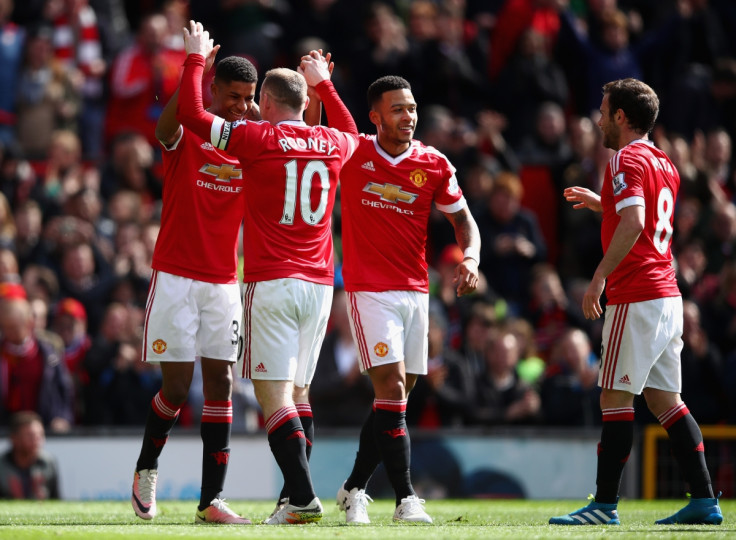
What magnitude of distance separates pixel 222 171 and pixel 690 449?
346cm

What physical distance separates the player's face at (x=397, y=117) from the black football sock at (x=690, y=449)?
97.6 inches

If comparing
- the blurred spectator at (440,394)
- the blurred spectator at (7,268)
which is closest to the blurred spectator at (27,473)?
the blurred spectator at (7,268)

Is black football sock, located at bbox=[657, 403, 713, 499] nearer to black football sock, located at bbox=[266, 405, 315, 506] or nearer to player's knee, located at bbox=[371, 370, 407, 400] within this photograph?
player's knee, located at bbox=[371, 370, 407, 400]

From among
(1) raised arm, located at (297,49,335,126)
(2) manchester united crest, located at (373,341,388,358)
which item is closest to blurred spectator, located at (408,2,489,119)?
(1) raised arm, located at (297,49,335,126)

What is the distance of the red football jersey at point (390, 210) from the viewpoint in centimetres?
822

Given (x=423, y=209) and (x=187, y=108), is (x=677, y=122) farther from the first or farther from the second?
(x=187, y=108)

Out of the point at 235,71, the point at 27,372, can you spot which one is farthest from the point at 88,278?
the point at 235,71

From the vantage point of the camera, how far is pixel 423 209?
27.5 feet

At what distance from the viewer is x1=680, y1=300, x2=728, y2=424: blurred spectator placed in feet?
41.6

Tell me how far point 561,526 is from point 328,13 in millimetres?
11509

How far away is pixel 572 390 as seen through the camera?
41.6 ft

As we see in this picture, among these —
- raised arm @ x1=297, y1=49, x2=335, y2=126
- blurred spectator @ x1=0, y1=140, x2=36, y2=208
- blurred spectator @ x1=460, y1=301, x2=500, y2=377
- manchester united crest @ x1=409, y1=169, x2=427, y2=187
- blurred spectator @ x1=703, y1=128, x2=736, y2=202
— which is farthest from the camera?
blurred spectator @ x1=703, y1=128, x2=736, y2=202

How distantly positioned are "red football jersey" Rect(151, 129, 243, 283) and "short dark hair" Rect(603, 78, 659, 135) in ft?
8.08

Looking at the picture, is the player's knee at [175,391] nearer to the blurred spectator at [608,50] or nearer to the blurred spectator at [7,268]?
the blurred spectator at [7,268]
